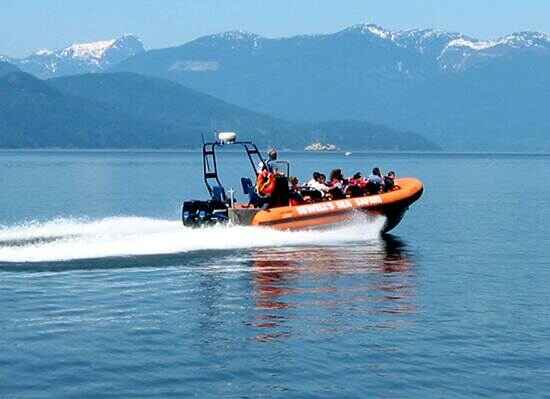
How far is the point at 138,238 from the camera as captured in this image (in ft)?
91.3

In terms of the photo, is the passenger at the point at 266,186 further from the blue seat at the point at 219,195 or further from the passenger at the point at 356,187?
the passenger at the point at 356,187

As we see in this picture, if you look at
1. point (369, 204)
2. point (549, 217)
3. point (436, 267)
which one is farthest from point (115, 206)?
point (436, 267)

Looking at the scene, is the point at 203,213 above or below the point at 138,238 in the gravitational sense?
above

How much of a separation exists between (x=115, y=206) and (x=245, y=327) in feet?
126

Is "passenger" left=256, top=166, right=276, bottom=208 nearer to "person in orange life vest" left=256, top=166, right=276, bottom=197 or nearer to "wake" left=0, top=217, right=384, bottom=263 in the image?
"person in orange life vest" left=256, top=166, right=276, bottom=197

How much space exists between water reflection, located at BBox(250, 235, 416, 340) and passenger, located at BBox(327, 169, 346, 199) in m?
1.57

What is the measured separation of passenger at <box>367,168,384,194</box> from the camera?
107ft

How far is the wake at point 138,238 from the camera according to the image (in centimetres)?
2558

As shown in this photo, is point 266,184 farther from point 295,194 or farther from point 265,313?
point 265,313

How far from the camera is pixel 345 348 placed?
17.2m

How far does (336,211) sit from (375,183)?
2328 mm

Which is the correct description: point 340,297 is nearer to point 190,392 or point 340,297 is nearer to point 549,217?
point 190,392

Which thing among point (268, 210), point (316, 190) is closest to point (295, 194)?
point (316, 190)

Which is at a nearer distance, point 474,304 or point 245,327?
point 245,327
